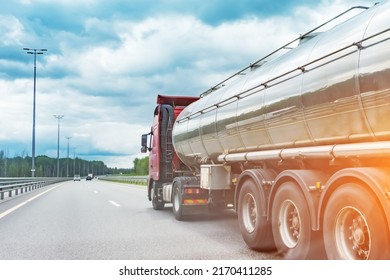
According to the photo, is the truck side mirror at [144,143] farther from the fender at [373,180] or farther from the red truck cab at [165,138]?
the fender at [373,180]

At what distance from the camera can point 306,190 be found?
19.0 ft

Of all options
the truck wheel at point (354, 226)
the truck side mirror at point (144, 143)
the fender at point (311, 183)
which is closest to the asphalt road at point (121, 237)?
the fender at point (311, 183)

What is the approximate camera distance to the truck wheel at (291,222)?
19.3ft

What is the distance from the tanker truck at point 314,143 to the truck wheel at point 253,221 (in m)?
0.02

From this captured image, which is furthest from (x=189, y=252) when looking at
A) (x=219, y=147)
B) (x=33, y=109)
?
(x=33, y=109)

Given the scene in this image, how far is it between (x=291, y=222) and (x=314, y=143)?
3.60ft

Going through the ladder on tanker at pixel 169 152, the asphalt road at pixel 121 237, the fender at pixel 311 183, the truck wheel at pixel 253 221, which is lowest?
the asphalt road at pixel 121 237

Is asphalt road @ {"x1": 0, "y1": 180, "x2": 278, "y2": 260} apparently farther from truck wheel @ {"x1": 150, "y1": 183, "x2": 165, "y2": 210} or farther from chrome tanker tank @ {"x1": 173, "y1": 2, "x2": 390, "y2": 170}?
chrome tanker tank @ {"x1": 173, "y1": 2, "x2": 390, "y2": 170}

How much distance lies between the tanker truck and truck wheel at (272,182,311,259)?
0.01 meters

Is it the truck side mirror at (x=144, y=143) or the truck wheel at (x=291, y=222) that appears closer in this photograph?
the truck wheel at (x=291, y=222)

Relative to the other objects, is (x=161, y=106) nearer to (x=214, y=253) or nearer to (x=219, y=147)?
(x=219, y=147)

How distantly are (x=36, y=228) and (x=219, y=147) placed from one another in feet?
13.6

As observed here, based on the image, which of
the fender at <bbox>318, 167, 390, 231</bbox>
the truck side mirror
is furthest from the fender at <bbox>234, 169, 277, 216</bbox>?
the truck side mirror

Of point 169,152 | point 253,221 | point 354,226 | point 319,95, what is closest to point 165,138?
point 169,152
